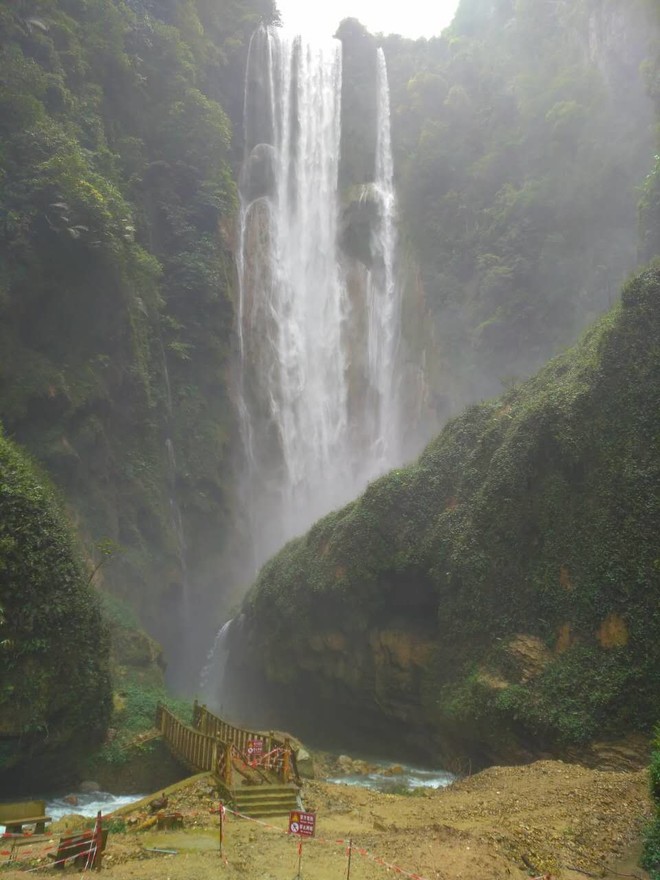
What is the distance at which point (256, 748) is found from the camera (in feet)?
38.2

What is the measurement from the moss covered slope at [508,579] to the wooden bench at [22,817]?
905 centimetres

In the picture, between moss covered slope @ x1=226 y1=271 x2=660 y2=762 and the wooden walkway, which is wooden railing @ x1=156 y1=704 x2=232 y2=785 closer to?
the wooden walkway

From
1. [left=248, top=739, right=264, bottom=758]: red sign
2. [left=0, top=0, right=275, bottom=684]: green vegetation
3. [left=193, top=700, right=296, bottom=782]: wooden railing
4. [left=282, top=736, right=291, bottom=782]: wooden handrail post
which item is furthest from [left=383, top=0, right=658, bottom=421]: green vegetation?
[left=282, top=736, right=291, bottom=782]: wooden handrail post

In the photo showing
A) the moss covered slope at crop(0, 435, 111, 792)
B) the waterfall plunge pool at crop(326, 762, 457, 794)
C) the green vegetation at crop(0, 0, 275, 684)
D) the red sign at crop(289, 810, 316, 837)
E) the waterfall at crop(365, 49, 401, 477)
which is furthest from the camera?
the waterfall at crop(365, 49, 401, 477)

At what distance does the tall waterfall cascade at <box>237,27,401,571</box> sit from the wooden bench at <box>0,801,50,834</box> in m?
25.1

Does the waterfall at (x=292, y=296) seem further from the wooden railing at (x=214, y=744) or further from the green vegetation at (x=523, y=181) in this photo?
the wooden railing at (x=214, y=744)

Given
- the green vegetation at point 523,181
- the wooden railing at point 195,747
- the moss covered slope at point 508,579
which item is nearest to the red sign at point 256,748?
the wooden railing at point 195,747

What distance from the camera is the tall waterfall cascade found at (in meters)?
35.8

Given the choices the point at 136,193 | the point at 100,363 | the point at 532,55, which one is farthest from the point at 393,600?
the point at 532,55

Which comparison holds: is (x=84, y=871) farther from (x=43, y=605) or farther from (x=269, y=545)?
(x=269, y=545)

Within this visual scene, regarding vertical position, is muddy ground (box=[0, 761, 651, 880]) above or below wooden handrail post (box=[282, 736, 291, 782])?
below

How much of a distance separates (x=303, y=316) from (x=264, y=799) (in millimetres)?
31850

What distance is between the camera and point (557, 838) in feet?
27.9

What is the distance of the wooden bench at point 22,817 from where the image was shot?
914 centimetres
